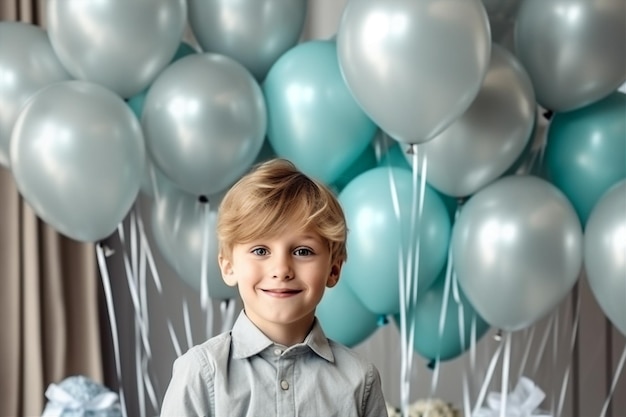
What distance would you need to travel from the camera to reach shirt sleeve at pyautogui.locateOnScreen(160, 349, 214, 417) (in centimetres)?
128

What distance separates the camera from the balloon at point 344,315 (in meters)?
2.52

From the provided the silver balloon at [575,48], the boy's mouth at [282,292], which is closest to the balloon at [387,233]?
the silver balloon at [575,48]

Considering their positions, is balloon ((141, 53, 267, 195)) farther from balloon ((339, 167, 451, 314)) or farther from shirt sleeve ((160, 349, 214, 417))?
shirt sleeve ((160, 349, 214, 417))

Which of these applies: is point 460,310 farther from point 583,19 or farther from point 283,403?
point 283,403

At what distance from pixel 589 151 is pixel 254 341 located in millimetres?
1253

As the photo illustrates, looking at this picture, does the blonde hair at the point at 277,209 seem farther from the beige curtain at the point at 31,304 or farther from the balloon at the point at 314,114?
the beige curtain at the point at 31,304

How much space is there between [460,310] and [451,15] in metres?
0.72

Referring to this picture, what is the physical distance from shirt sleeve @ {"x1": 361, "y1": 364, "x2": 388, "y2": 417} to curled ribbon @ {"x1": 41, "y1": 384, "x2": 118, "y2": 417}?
52.3 inches

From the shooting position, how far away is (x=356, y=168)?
251cm

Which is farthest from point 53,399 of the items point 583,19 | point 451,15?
point 583,19

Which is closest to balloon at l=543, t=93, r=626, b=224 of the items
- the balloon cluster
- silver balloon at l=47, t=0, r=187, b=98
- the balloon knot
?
the balloon cluster

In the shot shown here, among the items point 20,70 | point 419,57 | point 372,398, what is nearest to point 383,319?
point 419,57

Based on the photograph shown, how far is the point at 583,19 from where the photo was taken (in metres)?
2.25

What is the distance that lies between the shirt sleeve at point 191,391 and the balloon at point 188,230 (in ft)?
3.86
